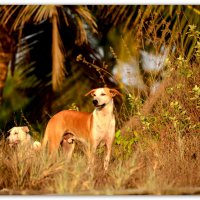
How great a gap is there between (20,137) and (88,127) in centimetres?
64

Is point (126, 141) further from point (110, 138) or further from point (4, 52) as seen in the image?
point (4, 52)

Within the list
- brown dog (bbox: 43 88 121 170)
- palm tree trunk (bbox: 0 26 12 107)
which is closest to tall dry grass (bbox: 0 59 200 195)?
brown dog (bbox: 43 88 121 170)

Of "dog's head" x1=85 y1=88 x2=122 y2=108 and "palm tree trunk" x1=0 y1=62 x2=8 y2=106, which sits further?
"palm tree trunk" x1=0 y1=62 x2=8 y2=106

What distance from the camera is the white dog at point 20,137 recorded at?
6.74 metres

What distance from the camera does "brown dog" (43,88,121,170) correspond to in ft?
21.7

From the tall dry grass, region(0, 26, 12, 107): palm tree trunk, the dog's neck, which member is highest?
region(0, 26, 12, 107): palm tree trunk

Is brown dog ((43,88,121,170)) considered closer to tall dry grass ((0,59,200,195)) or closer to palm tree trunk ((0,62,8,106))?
tall dry grass ((0,59,200,195))

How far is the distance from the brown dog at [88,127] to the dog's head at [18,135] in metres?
0.18

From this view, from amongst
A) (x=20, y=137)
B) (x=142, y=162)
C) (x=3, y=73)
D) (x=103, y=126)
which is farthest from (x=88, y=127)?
(x=3, y=73)

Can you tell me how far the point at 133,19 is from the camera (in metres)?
7.98

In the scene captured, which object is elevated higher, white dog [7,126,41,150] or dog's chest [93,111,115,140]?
dog's chest [93,111,115,140]

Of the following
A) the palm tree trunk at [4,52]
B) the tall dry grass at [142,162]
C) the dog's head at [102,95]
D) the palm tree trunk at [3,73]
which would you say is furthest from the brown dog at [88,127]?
the palm tree trunk at [4,52]

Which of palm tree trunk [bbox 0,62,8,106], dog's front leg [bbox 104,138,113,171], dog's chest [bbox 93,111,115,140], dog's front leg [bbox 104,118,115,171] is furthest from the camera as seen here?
palm tree trunk [bbox 0,62,8,106]

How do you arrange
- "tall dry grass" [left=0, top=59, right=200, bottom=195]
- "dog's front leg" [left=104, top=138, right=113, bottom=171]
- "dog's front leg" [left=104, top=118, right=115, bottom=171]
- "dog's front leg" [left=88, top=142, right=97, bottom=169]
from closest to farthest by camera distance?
1. "tall dry grass" [left=0, top=59, right=200, bottom=195]
2. "dog's front leg" [left=88, top=142, right=97, bottom=169]
3. "dog's front leg" [left=104, top=138, right=113, bottom=171]
4. "dog's front leg" [left=104, top=118, right=115, bottom=171]
